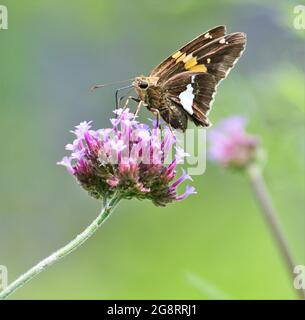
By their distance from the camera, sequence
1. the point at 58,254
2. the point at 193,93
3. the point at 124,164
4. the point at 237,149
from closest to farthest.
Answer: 1. the point at 58,254
2. the point at 124,164
3. the point at 193,93
4. the point at 237,149

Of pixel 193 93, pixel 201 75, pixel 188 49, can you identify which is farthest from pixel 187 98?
pixel 188 49

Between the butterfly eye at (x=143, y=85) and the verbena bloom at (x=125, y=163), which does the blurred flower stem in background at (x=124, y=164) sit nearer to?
the verbena bloom at (x=125, y=163)

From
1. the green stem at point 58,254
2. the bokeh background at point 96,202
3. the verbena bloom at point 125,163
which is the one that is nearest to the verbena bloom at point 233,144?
the bokeh background at point 96,202

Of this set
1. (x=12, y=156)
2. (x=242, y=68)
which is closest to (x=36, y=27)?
(x=12, y=156)

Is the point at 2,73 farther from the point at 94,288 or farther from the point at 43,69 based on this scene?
the point at 94,288

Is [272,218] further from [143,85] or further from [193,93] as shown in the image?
[143,85]

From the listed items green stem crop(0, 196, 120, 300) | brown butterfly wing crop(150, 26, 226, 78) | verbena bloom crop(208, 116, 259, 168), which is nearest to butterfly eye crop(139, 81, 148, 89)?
brown butterfly wing crop(150, 26, 226, 78)
